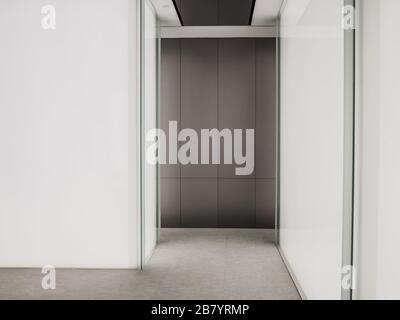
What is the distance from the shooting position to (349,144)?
2387mm

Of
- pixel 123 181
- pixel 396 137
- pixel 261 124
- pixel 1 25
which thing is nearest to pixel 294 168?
pixel 123 181

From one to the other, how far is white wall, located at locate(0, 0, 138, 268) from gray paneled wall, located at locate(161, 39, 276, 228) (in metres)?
1.95

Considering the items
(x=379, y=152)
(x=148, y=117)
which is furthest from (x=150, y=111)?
(x=379, y=152)

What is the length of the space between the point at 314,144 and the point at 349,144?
0.89 metres

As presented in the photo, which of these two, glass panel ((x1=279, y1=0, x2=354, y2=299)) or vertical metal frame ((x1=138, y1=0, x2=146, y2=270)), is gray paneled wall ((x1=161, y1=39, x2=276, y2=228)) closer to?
glass panel ((x1=279, y1=0, x2=354, y2=299))

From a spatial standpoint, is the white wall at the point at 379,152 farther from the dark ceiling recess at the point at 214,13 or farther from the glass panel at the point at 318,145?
the dark ceiling recess at the point at 214,13

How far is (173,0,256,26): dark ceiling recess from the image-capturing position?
18.8 feet

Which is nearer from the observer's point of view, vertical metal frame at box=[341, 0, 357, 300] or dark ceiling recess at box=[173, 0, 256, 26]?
vertical metal frame at box=[341, 0, 357, 300]

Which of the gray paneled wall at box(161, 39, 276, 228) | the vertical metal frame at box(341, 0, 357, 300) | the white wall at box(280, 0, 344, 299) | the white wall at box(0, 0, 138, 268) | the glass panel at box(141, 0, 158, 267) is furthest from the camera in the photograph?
the gray paneled wall at box(161, 39, 276, 228)

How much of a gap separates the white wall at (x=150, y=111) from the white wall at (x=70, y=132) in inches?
16.4

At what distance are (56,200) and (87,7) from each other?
188 centimetres

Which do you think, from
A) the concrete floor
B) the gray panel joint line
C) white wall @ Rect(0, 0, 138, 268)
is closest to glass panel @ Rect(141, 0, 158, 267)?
white wall @ Rect(0, 0, 138, 268)

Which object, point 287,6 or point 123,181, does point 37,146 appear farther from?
point 287,6

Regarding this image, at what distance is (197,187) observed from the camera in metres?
6.33
